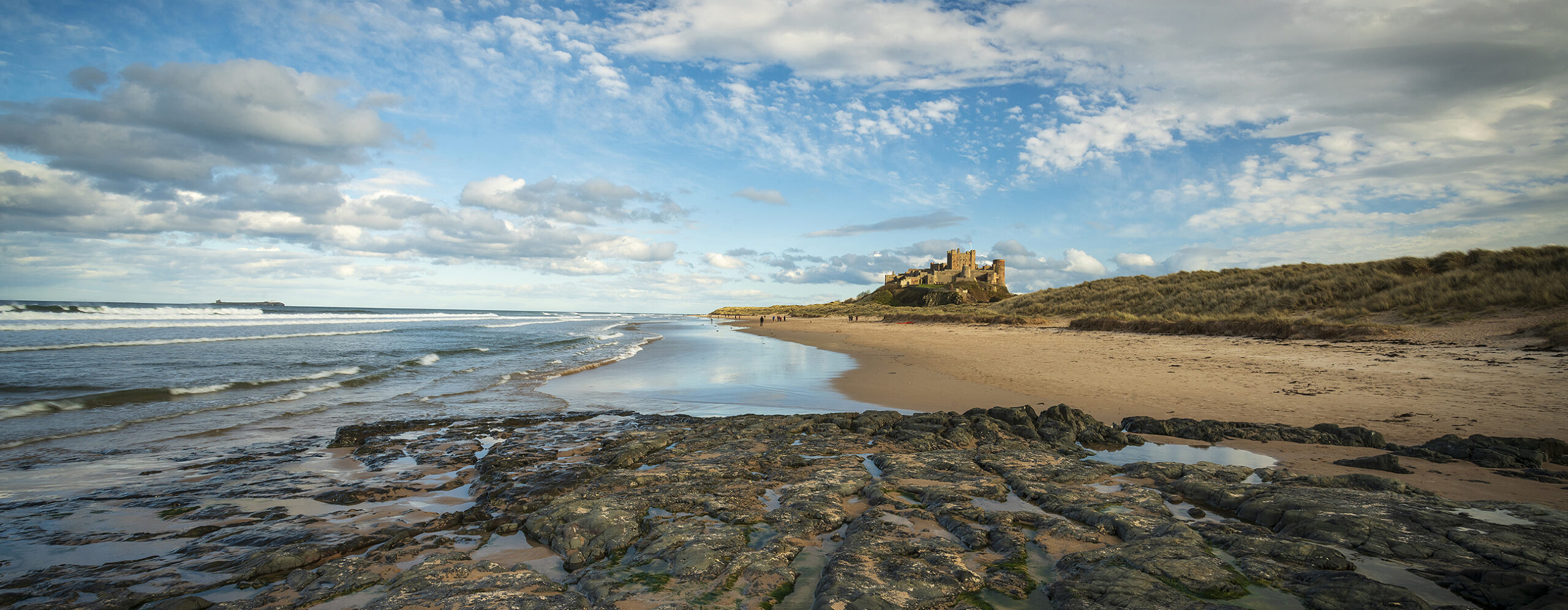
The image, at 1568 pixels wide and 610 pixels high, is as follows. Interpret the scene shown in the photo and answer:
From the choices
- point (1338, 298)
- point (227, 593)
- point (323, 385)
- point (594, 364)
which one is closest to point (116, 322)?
point (323, 385)

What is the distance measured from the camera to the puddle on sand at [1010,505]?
4.37 m

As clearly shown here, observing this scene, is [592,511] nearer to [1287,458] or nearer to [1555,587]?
[1555,587]

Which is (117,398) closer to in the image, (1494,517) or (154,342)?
(1494,517)

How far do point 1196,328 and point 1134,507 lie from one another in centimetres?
1968

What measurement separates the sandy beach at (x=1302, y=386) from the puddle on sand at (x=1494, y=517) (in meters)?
0.59

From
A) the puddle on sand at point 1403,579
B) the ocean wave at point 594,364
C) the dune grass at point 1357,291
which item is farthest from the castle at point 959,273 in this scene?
the puddle on sand at point 1403,579

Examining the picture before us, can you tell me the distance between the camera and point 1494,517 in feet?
12.5

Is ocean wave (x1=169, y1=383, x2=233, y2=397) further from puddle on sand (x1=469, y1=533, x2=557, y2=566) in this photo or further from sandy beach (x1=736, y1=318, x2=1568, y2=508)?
sandy beach (x1=736, y1=318, x2=1568, y2=508)

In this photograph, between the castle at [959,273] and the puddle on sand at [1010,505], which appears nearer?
the puddle on sand at [1010,505]

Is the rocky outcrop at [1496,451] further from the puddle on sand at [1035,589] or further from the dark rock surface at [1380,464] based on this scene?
the puddle on sand at [1035,589]

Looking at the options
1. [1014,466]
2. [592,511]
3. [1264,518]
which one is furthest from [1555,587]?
[592,511]

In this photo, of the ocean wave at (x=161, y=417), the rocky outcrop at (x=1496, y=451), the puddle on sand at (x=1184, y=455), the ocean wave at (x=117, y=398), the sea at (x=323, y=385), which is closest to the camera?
the rocky outcrop at (x=1496, y=451)

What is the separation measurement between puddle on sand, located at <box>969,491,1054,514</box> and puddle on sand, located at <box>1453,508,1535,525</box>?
2.67 metres

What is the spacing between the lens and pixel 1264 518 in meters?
3.96
